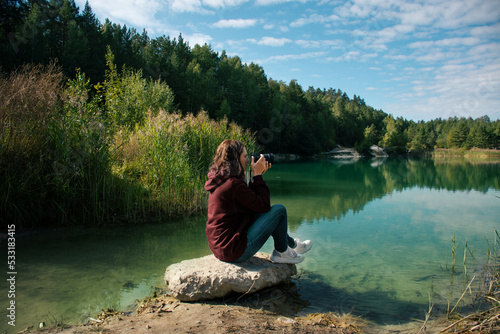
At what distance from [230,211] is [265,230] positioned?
46cm

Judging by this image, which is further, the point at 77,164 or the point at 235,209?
the point at 77,164

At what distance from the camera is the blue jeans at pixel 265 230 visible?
340cm

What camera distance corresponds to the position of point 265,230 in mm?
3451

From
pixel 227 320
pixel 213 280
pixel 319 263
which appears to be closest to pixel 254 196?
pixel 213 280

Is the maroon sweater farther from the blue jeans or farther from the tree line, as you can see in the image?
the tree line

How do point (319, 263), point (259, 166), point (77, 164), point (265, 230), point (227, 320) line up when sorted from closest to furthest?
1. point (227, 320)
2. point (265, 230)
3. point (259, 166)
4. point (319, 263)
5. point (77, 164)

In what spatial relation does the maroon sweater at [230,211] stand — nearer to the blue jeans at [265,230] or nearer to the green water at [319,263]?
the blue jeans at [265,230]

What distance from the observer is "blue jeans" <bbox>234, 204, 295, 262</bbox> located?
11.2 ft

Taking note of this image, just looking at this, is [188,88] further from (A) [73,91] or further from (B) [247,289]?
(B) [247,289]

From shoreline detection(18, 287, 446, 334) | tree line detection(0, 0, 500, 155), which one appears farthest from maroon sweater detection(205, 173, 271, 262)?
tree line detection(0, 0, 500, 155)

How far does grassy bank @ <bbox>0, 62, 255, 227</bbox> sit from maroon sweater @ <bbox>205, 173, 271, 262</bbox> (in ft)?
14.3

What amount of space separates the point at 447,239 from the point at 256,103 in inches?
1794

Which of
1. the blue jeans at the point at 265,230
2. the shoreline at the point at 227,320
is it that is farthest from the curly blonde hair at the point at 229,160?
the shoreline at the point at 227,320

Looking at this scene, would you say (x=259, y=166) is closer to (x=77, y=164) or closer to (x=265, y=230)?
(x=265, y=230)
